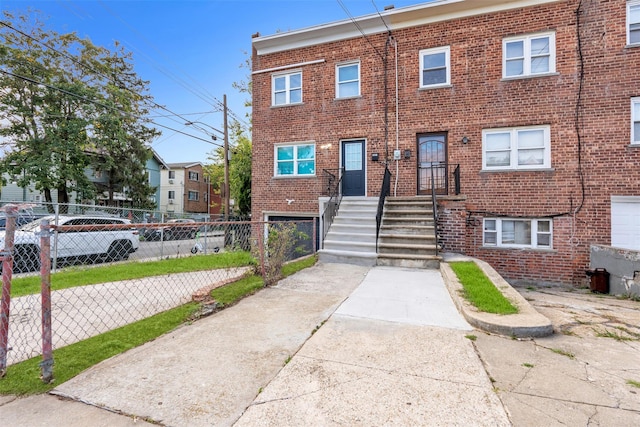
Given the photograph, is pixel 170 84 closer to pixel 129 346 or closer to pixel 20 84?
pixel 20 84

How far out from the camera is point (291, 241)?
6.71 m

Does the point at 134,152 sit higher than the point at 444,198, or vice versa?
the point at 134,152

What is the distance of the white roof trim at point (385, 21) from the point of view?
31.2 feet

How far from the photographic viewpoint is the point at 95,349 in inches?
122

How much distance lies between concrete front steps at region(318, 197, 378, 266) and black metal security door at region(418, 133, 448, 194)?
1746mm

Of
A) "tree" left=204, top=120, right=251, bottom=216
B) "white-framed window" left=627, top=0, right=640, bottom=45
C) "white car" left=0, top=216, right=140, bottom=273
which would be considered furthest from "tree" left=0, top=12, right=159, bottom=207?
"white-framed window" left=627, top=0, right=640, bottom=45

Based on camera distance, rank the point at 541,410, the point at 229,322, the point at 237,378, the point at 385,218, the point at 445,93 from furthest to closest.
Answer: the point at 445,93 < the point at 385,218 < the point at 229,322 < the point at 237,378 < the point at 541,410

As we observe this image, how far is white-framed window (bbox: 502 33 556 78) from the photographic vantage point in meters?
9.09

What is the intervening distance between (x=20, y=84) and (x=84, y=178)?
18.4 ft

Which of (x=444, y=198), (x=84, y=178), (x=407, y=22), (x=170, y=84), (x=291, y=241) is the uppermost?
(x=170, y=84)

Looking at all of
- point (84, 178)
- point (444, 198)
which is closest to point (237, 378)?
point (444, 198)

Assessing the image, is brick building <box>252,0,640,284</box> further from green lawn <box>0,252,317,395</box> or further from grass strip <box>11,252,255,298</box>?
green lawn <box>0,252,317,395</box>

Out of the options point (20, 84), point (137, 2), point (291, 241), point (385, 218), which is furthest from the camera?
point (20, 84)

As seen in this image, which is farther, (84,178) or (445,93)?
(84,178)
